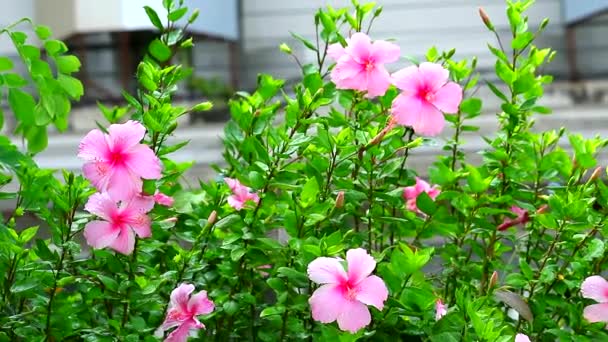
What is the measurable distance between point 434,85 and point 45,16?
3337 millimetres

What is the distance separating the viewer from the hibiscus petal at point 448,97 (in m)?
0.69

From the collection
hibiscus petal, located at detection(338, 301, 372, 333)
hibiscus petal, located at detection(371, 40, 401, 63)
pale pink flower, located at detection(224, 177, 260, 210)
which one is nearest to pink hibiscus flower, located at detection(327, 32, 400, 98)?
hibiscus petal, located at detection(371, 40, 401, 63)

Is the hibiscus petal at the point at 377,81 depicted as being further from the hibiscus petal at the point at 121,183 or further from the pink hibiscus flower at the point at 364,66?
the hibiscus petal at the point at 121,183

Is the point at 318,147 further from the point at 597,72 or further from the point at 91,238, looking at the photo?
the point at 597,72

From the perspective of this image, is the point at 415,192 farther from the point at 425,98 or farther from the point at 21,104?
the point at 21,104

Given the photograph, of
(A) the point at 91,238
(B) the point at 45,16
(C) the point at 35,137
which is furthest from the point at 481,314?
(B) the point at 45,16

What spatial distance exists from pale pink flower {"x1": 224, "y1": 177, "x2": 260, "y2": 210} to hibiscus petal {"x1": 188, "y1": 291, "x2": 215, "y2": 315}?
103 millimetres

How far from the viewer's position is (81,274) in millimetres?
667

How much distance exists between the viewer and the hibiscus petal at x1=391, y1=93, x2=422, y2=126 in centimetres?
69

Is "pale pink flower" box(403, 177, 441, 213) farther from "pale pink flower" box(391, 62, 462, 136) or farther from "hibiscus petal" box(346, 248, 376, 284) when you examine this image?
"hibiscus petal" box(346, 248, 376, 284)

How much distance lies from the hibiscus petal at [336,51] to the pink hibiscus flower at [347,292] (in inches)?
8.6

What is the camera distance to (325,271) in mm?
555

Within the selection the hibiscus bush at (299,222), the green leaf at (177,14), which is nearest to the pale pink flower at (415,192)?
the hibiscus bush at (299,222)

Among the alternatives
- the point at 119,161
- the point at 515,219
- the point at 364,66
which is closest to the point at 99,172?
the point at 119,161
